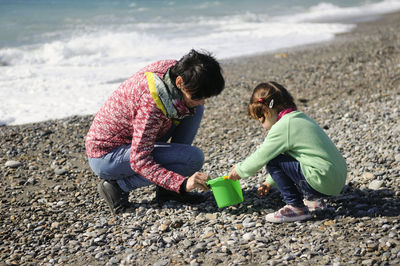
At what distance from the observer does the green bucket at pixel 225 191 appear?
10.1 feet

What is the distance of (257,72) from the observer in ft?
28.8

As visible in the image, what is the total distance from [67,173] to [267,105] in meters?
2.62

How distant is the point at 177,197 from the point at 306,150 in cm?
129

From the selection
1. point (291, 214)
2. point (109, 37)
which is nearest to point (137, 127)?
point (291, 214)

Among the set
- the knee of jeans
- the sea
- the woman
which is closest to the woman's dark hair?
the woman

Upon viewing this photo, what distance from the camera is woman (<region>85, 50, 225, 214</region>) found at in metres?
2.93

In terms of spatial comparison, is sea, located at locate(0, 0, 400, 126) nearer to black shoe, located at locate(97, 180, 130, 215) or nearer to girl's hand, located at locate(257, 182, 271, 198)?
black shoe, located at locate(97, 180, 130, 215)

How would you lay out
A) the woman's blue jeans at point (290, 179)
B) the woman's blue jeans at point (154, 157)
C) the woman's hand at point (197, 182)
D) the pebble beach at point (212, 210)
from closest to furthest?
1. the pebble beach at point (212, 210)
2. the woman's blue jeans at point (290, 179)
3. the woman's hand at point (197, 182)
4. the woman's blue jeans at point (154, 157)

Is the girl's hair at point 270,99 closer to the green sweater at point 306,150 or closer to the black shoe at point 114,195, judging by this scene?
the green sweater at point 306,150

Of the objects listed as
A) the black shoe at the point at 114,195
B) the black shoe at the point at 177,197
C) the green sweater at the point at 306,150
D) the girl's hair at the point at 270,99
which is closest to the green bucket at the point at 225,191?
the green sweater at the point at 306,150

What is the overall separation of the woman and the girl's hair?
0.91ft

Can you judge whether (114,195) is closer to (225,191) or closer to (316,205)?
(225,191)

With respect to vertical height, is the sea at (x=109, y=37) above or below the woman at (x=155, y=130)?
above

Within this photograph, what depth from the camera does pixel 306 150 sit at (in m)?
2.84
